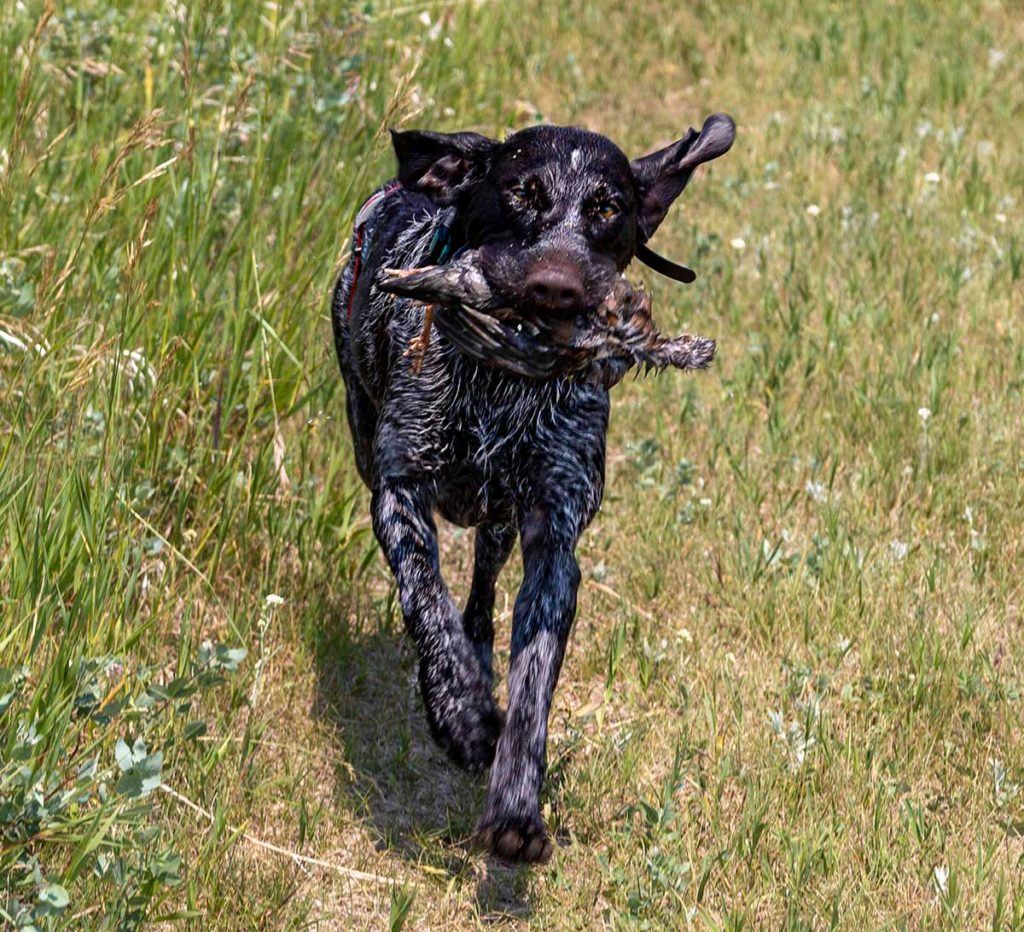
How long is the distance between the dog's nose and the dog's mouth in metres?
0.05

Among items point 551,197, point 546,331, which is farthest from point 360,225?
point 546,331

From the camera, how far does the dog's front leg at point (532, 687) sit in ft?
11.6

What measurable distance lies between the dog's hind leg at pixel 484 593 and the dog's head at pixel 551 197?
0.97 metres

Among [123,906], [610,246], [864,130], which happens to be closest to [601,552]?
[610,246]

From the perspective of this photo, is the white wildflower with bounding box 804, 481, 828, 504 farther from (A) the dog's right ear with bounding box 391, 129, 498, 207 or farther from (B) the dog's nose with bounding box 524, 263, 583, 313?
(B) the dog's nose with bounding box 524, 263, 583, 313

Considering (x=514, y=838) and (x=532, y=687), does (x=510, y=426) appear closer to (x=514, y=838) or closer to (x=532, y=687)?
(x=532, y=687)

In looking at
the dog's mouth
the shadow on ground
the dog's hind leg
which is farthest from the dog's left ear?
the shadow on ground

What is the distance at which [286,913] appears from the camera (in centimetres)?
366

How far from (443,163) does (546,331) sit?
0.81 metres

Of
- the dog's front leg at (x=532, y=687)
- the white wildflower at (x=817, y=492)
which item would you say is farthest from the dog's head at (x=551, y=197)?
the white wildflower at (x=817, y=492)

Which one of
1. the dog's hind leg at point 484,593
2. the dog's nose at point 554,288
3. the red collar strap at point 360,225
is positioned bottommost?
the dog's hind leg at point 484,593

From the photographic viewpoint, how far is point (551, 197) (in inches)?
161

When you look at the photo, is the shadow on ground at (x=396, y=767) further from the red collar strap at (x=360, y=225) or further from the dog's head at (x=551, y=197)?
the dog's head at (x=551, y=197)

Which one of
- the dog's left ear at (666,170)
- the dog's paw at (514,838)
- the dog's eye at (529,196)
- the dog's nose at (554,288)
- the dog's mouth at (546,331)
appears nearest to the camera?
the dog's paw at (514,838)
